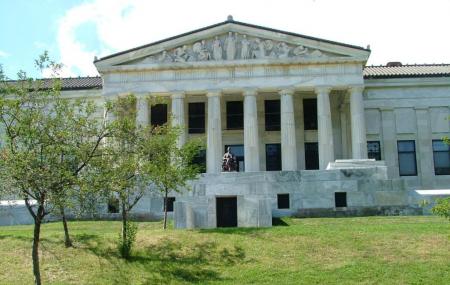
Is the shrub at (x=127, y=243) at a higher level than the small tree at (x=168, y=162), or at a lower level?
lower

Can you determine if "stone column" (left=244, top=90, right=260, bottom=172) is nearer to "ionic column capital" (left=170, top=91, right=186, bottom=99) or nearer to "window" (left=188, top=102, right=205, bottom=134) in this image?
"ionic column capital" (left=170, top=91, right=186, bottom=99)

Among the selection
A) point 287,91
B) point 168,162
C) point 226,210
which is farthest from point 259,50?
point 168,162

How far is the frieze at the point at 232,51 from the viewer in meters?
46.5

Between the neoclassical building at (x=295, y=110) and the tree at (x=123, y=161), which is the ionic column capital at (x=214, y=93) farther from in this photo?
the tree at (x=123, y=161)

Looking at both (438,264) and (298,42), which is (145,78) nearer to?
(298,42)

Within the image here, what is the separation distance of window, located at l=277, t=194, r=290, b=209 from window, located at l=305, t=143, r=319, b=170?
17.8 metres

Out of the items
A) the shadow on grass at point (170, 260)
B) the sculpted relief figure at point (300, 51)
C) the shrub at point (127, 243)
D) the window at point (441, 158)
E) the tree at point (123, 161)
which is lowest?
the shadow on grass at point (170, 260)

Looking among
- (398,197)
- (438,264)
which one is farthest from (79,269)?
(398,197)

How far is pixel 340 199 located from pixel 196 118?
70.5ft

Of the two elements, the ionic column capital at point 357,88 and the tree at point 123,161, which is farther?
the ionic column capital at point 357,88

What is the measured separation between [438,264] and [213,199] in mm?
12034

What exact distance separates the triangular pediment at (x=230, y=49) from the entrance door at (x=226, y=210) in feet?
62.7

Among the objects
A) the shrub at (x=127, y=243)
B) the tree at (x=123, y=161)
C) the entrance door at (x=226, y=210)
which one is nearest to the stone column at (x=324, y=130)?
the entrance door at (x=226, y=210)

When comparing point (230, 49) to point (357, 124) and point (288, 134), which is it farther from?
point (357, 124)
